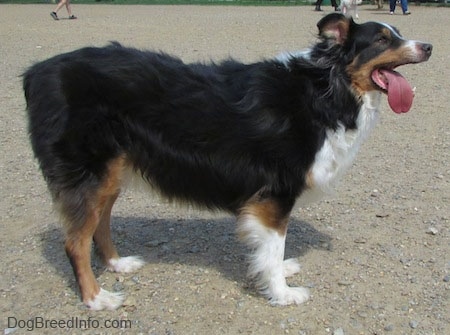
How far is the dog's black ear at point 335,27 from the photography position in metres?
3.53

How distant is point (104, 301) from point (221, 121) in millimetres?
1549

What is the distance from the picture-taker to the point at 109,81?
3.63 metres

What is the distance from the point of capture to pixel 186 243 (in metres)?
4.71

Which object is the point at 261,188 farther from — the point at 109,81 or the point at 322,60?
the point at 109,81

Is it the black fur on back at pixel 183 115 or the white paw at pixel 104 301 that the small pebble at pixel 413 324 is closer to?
the black fur on back at pixel 183 115

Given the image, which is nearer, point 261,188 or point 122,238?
point 261,188

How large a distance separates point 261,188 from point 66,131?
4.59 ft

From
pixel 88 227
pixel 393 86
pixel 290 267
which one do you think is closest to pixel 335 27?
pixel 393 86

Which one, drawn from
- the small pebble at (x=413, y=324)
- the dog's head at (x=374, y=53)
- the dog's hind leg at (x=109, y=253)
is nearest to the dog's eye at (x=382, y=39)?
the dog's head at (x=374, y=53)

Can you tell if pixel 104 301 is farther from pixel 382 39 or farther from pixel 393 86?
pixel 382 39

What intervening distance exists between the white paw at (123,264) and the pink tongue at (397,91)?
236 centimetres

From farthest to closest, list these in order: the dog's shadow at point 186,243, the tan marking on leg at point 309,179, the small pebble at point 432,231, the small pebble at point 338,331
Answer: the small pebble at point 432,231, the dog's shadow at point 186,243, the tan marking on leg at point 309,179, the small pebble at point 338,331

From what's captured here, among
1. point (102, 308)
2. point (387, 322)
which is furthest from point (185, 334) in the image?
point (387, 322)

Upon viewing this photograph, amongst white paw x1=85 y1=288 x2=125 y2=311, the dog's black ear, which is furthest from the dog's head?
white paw x1=85 y1=288 x2=125 y2=311
